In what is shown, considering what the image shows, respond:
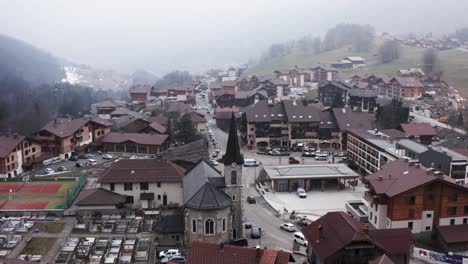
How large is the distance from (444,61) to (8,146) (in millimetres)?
117569

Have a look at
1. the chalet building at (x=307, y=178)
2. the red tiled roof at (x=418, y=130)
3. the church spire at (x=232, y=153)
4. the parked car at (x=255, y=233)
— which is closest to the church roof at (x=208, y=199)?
the church spire at (x=232, y=153)

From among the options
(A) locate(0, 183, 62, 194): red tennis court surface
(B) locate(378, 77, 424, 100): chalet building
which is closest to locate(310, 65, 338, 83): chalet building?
(B) locate(378, 77, 424, 100): chalet building

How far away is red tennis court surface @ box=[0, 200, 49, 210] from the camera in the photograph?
1647 inches

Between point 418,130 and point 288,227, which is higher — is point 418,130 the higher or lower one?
the higher one

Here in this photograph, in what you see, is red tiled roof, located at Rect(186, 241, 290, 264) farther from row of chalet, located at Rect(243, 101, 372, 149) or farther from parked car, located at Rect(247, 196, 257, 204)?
row of chalet, located at Rect(243, 101, 372, 149)

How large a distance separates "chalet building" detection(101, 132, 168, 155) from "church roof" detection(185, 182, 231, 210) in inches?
1218

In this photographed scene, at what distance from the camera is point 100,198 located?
130ft

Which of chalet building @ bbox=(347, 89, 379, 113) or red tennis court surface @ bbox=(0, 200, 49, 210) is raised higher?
chalet building @ bbox=(347, 89, 379, 113)

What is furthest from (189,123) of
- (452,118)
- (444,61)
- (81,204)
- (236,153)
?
(444,61)

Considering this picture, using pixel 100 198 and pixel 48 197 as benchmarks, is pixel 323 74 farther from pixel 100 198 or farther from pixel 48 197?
pixel 100 198

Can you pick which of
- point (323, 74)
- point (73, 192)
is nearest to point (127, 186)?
point (73, 192)

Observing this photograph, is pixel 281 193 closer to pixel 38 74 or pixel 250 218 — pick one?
pixel 250 218

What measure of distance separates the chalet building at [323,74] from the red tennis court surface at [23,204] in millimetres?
90052

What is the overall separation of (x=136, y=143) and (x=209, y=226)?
109 feet
